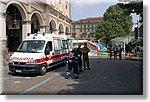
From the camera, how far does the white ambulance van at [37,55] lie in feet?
38.3

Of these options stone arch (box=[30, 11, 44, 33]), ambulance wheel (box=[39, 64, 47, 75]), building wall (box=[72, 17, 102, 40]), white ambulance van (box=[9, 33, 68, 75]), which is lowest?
ambulance wheel (box=[39, 64, 47, 75])

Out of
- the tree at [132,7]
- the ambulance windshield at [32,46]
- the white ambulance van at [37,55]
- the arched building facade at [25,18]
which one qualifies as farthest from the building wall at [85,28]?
the tree at [132,7]

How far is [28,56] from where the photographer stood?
1169 cm

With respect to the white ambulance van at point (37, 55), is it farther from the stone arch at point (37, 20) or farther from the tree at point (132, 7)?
the stone arch at point (37, 20)

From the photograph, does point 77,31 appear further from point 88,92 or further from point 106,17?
point 88,92

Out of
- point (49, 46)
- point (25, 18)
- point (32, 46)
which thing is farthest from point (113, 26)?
point (32, 46)

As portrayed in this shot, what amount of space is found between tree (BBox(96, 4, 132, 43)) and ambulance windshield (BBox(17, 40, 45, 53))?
38965mm

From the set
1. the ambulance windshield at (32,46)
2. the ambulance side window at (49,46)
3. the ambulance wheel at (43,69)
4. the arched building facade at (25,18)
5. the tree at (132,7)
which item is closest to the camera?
the tree at (132,7)

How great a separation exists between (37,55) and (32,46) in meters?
1.05

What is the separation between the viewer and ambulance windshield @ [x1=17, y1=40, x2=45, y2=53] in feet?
40.7

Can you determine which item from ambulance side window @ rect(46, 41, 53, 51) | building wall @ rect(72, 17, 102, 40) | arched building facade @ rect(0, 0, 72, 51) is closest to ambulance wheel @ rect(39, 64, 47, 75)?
ambulance side window @ rect(46, 41, 53, 51)

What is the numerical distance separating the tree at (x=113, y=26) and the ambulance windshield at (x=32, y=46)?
39.0 m

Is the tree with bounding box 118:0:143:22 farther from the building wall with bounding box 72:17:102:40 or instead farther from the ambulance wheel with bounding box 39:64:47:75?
the building wall with bounding box 72:17:102:40

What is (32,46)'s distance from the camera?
12773 millimetres
